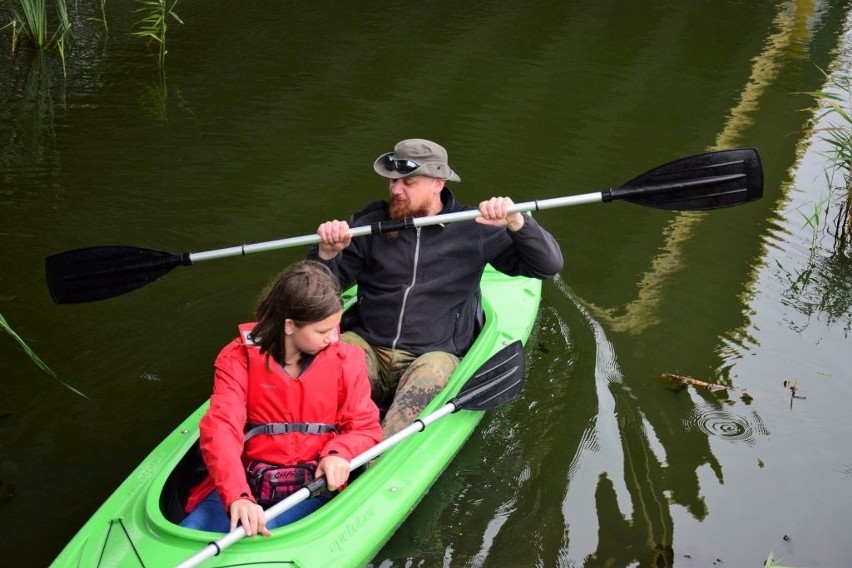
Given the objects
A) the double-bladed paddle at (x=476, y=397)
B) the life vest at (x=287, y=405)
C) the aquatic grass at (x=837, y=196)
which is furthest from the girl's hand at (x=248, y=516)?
the aquatic grass at (x=837, y=196)

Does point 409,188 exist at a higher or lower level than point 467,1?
higher

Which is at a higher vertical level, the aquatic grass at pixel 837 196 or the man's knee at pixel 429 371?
the man's knee at pixel 429 371

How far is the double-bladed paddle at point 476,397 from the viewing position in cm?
336

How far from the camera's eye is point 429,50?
10.6m

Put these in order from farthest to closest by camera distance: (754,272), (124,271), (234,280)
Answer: (754,272) < (234,280) < (124,271)

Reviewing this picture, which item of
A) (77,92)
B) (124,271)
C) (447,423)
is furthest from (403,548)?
(77,92)

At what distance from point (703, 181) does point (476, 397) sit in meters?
1.51

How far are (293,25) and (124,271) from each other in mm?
7022

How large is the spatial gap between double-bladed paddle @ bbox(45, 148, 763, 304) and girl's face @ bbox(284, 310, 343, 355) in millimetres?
1168

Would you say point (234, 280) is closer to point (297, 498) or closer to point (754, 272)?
point (297, 498)

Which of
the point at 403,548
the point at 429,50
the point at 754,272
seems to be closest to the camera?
the point at 403,548

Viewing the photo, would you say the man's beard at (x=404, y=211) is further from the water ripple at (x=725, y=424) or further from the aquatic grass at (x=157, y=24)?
the aquatic grass at (x=157, y=24)

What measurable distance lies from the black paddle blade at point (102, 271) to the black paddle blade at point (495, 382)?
1475 mm

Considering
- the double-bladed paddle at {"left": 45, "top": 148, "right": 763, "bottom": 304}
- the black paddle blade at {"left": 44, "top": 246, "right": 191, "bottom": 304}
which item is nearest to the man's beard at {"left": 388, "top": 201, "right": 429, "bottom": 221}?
the double-bladed paddle at {"left": 45, "top": 148, "right": 763, "bottom": 304}
